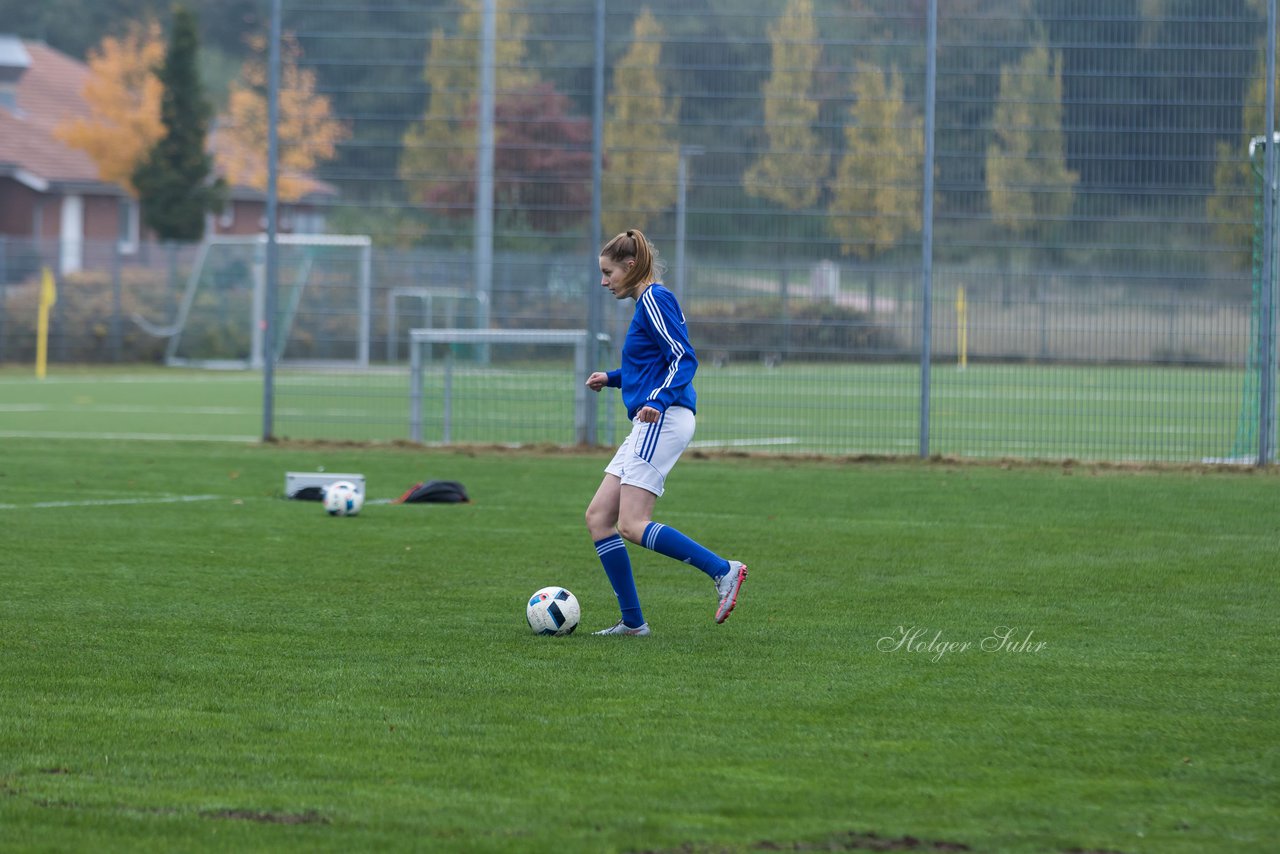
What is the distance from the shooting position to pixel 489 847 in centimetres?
416

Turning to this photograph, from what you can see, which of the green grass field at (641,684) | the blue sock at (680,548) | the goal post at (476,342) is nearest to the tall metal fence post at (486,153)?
the goal post at (476,342)

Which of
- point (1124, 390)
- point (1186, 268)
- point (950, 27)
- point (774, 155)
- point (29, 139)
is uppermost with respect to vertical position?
point (29, 139)

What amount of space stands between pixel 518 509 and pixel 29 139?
49.2 m

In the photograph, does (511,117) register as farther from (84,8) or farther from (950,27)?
(84,8)

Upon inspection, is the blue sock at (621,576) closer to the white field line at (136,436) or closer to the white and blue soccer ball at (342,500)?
the white and blue soccer ball at (342,500)

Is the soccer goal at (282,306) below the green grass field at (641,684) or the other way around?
the other way around

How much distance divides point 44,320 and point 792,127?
68.7 ft

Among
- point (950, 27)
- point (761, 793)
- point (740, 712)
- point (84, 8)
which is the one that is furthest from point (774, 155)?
point (84, 8)

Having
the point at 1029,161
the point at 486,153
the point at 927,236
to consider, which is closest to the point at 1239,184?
the point at 1029,161

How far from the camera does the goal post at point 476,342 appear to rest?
1689 centimetres

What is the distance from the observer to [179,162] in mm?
49594

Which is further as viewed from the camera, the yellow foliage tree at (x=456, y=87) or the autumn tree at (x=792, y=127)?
the yellow foliage tree at (x=456, y=87)

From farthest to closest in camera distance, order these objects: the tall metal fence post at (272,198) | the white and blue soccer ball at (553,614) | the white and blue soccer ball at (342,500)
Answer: the tall metal fence post at (272,198) → the white and blue soccer ball at (342,500) → the white and blue soccer ball at (553,614)

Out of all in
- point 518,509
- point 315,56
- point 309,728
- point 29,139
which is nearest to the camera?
point 309,728
